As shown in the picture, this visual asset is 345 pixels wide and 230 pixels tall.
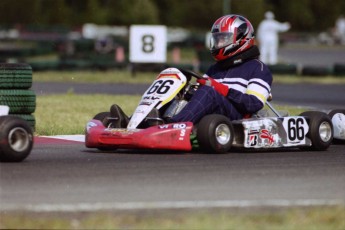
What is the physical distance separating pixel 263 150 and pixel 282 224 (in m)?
4.05

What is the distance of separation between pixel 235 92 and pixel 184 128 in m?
0.77

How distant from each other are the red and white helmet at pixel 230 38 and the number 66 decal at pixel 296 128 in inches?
33.4

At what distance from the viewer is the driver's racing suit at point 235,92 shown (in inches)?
362

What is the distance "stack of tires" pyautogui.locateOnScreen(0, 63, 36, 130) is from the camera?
10.9 metres

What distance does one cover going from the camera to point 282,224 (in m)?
5.67

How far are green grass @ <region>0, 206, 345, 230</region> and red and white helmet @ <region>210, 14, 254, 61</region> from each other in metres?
4.03

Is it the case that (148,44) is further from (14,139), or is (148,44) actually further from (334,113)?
(14,139)

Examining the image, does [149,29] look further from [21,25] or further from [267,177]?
[21,25]

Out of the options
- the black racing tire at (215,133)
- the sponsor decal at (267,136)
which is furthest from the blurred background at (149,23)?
the black racing tire at (215,133)

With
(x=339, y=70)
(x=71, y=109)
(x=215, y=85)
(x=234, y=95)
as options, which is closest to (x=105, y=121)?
(x=215, y=85)

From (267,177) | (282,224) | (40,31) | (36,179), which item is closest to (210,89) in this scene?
(267,177)

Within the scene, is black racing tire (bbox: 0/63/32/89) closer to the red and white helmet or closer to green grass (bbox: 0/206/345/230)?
the red and white helmet

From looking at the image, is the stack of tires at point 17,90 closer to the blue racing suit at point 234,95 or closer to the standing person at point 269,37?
the blue racing suit at point 234,95

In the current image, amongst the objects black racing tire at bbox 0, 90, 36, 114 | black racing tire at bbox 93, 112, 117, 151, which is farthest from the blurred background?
black racing tire at bbox 93, 112, 117, 151
